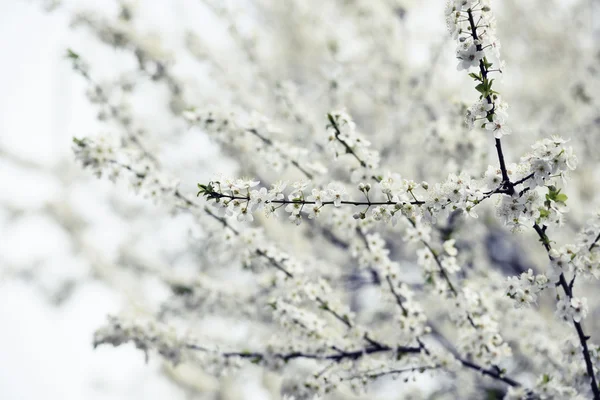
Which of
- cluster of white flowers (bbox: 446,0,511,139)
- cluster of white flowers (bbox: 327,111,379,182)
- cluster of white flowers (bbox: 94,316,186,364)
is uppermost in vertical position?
cluster of white flowers (bbox: 327,111,379,182)

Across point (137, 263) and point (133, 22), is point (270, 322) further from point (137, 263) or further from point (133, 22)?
point (133, 22)

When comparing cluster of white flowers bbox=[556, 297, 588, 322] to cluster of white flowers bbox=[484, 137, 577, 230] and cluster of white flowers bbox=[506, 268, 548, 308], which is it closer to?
cluster of white flowers bbox=[506, 268, 548, 308]

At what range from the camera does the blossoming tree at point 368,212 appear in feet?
6.65

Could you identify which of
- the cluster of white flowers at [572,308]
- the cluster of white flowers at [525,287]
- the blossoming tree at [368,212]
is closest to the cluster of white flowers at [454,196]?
the blossoming tree at [368,212]

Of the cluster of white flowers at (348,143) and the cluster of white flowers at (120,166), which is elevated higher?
the cluster of white flowers at (348,143)

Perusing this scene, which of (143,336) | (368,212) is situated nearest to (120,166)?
(143,336)

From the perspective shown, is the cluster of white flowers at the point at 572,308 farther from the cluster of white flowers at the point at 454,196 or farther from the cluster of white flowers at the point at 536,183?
the cluster of white flowers at the point at 454,196

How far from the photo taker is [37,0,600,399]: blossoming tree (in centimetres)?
203

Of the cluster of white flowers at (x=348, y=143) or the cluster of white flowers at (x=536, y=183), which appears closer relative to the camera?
the cluster of white flowers at (x=536, y=183)

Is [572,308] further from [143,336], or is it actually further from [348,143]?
[143,336]

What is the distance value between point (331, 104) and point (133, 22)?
2168 mm

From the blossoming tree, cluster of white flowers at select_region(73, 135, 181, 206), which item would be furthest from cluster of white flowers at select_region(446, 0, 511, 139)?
cluster of white flowers at select_region(73, 135, 181, 206)

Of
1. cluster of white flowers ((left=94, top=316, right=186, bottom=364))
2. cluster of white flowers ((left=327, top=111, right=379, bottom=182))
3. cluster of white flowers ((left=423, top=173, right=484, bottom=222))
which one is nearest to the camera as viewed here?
cluster of white flowers ((left=423, top=173, right=484, bottom=222))

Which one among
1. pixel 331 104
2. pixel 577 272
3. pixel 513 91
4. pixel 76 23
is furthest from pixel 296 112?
pixel 513 91
